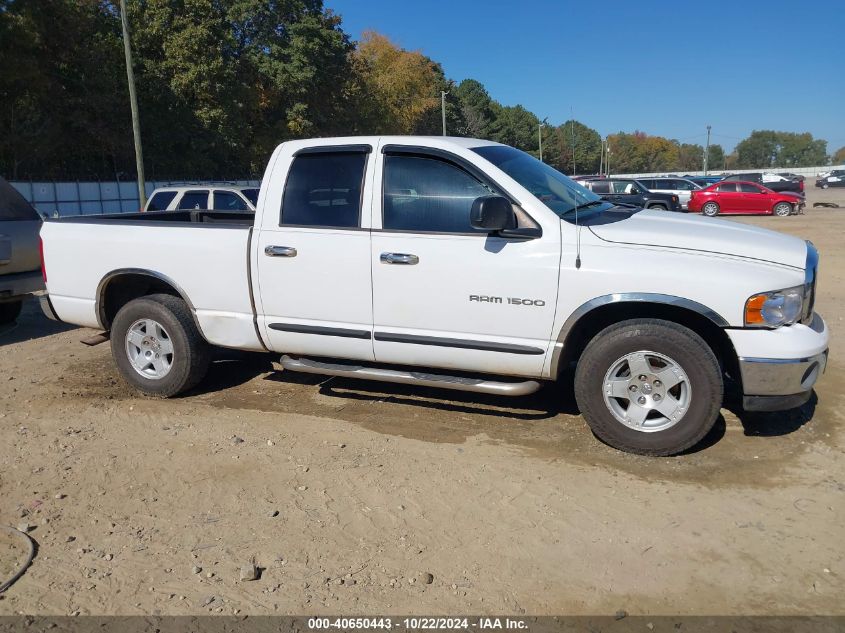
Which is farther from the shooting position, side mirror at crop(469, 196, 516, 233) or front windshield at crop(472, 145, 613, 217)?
front windshield at crop(472, 145, 613, 217)

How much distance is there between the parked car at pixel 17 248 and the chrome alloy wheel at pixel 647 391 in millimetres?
6311

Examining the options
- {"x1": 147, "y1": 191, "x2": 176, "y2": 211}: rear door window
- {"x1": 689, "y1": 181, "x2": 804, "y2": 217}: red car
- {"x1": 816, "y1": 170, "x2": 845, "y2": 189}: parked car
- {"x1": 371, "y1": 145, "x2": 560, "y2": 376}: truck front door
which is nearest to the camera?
{"x1": 371, "y1": 145, "x2": 560, "y2": 376}: truck front door

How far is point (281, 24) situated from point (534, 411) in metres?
39.4

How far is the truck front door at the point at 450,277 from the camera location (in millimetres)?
4340

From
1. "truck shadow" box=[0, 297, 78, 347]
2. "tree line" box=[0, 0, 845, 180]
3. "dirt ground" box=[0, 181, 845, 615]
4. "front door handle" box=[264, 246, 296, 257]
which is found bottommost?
"dirt ground" box=[0, 181, 845, 615]

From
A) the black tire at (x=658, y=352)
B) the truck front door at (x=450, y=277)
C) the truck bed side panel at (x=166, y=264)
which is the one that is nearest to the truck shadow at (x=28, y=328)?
the truck bed side panel at (x=166, y=264)

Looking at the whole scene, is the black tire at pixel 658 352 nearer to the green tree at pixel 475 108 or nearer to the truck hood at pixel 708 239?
the truck hood at pixel 708 239

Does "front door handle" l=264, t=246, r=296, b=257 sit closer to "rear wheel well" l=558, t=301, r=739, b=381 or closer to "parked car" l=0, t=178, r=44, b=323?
"rear wheel well" l=558, t=301, r=739, b=381

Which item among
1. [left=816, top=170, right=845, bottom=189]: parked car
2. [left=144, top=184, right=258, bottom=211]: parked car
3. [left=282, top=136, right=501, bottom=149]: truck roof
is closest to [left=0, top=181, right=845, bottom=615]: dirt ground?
[left=282, top=136, right=501, bottom=149]: truck roof

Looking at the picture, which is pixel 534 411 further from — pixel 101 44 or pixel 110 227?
pixel 101 44

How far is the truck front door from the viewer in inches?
171

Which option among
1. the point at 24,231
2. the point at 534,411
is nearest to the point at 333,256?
the point at 534,411

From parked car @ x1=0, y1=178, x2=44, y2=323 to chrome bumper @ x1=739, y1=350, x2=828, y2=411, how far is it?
7.02 m

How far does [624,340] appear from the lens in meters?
4.16
